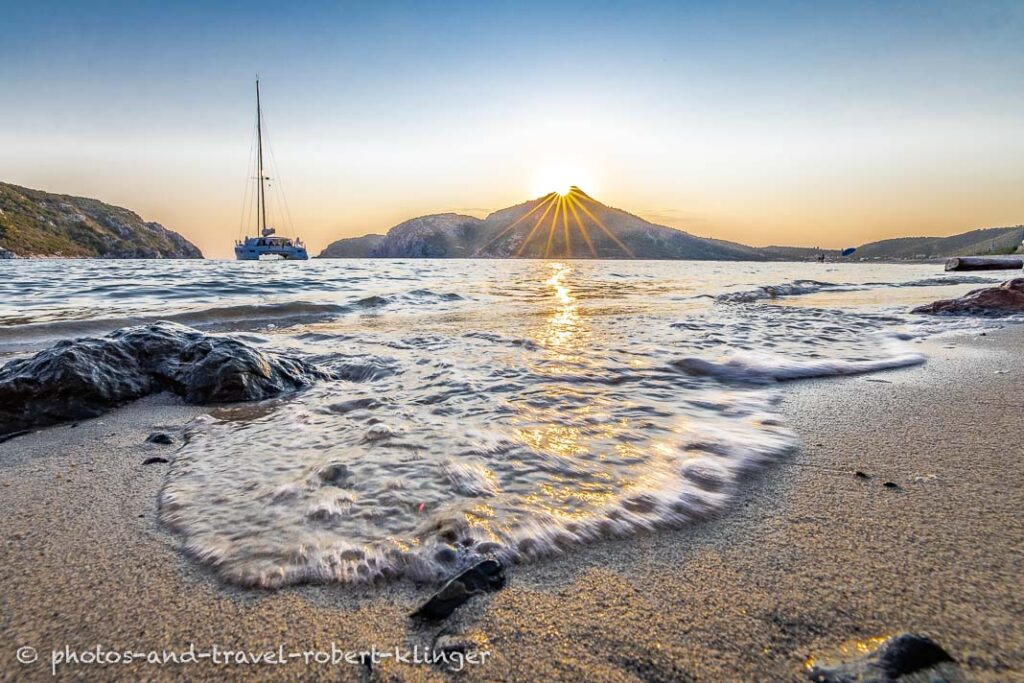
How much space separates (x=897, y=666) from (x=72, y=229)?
506ft

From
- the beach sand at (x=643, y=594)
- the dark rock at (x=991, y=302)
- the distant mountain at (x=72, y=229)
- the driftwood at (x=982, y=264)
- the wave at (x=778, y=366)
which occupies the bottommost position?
the beach sand at (x=643, y=594)

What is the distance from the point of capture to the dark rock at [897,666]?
3.35 ft

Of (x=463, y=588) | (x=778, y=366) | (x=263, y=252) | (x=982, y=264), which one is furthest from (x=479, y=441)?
(x=263, y=252)

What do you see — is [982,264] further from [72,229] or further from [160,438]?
[72,229]

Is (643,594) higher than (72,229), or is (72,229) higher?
(72,229)

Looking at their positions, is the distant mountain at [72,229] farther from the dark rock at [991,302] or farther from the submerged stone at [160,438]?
the dark rock at [991,302]

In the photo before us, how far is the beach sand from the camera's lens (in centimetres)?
112

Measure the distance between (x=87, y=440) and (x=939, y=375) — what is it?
19.7 feet

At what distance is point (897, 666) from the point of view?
104 centimetres

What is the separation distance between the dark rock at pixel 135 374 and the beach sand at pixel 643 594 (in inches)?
50.1

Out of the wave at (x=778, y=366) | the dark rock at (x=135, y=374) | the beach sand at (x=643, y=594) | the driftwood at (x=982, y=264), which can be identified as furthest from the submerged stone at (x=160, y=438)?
the driftwood at (x=982, y=264)

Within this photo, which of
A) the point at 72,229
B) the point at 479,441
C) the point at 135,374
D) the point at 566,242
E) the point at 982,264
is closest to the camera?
the point at 479,441

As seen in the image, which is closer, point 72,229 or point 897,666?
point 897,666

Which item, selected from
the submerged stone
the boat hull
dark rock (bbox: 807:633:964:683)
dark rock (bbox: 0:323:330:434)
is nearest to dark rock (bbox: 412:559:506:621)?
dark rock (bbox: 807:633:964:683)
